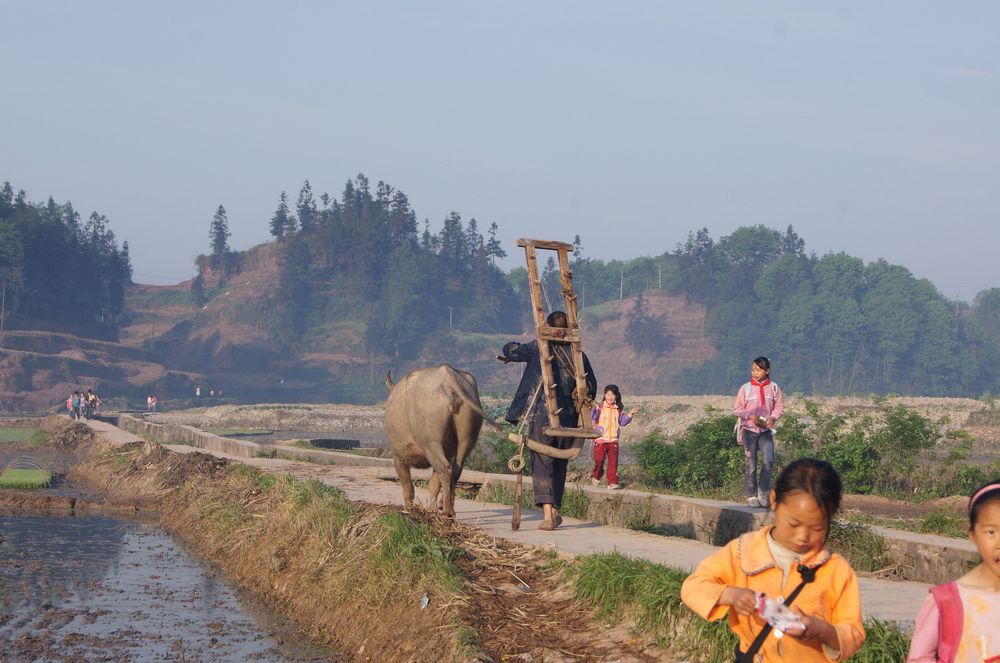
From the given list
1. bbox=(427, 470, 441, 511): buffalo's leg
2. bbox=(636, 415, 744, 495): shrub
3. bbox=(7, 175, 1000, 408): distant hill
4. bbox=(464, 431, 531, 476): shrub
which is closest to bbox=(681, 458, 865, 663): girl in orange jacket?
bbox=(427, 470, 441, 511): buffalo's leg

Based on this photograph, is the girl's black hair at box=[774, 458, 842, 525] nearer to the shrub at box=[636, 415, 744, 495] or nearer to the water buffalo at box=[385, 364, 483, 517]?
the water buffalo at box=[385, 364, 483, 517]

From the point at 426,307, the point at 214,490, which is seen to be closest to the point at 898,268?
the point at 426,307

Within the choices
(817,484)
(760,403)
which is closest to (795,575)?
(817,484)

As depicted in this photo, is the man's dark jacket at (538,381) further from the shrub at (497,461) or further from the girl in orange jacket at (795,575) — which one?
the shrub at (497,461)

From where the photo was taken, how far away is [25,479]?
821 inches

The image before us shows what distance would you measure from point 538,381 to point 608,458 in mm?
4610

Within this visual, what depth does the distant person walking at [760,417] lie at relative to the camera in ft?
40.0

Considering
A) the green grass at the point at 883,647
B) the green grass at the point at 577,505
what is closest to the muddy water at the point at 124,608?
the green grass at the point at 577,505

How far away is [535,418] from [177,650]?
374 centimetres

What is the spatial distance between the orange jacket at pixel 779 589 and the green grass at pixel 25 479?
18276mm

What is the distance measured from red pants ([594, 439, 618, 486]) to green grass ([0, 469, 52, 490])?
34.6 ft

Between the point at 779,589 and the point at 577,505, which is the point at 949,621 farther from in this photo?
the point at 577,505

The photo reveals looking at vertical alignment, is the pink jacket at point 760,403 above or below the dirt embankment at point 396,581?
above

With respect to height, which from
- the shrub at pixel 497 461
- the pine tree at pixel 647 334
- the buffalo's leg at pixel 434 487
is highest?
the pine tree at pixel 647 334
